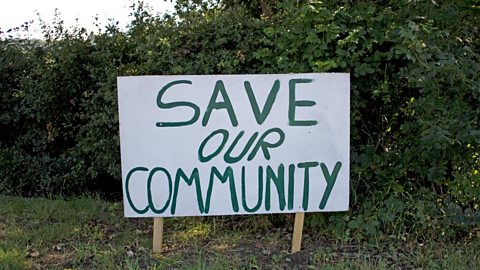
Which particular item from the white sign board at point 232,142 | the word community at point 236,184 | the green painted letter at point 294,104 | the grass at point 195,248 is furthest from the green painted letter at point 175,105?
the grass at point 195,248

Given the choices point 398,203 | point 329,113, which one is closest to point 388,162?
point 398,203


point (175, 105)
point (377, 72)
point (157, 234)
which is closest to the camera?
point (175, 105)

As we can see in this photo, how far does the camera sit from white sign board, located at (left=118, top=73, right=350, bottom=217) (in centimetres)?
314

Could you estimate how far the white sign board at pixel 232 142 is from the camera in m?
3.14

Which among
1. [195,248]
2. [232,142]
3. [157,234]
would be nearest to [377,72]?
[232,142]

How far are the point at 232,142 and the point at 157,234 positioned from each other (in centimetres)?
75

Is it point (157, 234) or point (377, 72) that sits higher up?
point (377, 72)

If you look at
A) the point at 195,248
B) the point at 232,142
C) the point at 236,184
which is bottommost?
the point at 195,248

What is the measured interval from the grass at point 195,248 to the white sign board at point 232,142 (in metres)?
0.30

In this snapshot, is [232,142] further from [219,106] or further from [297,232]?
[297,232]

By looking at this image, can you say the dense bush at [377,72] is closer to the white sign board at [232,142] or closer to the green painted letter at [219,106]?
the white sign board at [232,142]

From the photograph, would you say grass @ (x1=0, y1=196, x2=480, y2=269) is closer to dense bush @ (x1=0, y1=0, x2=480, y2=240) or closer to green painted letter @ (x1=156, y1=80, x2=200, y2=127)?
dense bush @ (x1=0, y1=0, x2=480, y2=240)

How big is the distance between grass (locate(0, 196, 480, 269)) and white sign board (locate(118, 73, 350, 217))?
297 millimetres

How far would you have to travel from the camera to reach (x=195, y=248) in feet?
11.1
